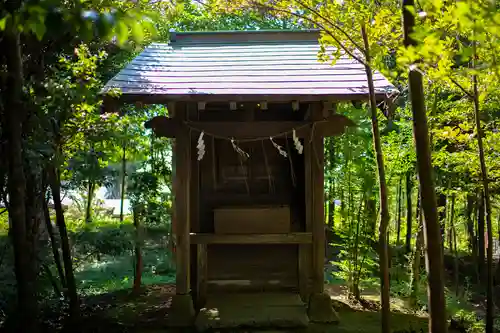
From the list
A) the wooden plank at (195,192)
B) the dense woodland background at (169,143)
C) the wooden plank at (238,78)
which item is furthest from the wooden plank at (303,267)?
the wooden plank at (238,78)

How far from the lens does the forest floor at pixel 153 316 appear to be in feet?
17.9

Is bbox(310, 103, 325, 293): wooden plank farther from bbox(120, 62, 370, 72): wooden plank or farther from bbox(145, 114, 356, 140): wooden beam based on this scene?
bbox(120, 62, 370, 72): wooden plank

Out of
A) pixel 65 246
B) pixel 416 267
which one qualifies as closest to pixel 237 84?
pixel 65 246

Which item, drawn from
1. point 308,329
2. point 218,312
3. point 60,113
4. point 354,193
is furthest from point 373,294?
point 60,113

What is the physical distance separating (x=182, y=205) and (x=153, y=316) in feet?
5.53

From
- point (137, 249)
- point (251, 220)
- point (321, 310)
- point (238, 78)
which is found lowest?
point (321, 310)

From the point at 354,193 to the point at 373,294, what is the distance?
79.2 inches

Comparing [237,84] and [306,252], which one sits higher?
[237,84]

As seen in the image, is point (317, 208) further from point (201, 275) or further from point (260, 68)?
point (260, 68)

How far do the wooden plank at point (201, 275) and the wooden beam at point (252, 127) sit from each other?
5.39 ft

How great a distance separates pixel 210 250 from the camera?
21.5 ft

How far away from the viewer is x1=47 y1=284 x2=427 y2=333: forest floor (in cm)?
545

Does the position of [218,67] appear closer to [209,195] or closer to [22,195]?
[209,195]

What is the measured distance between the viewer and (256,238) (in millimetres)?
5918
